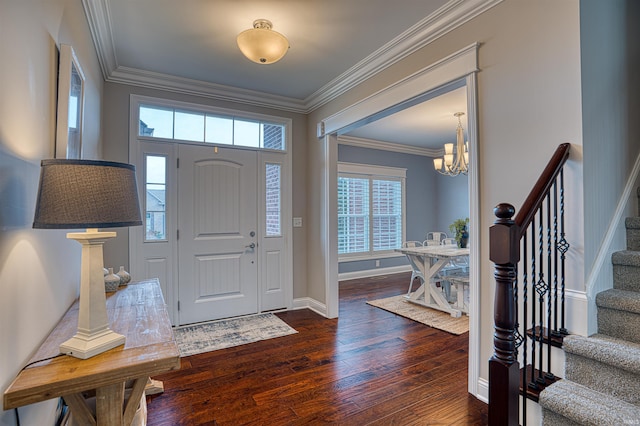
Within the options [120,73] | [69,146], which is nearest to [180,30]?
[120,73]

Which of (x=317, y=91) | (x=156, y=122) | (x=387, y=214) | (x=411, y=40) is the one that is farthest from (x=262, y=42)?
(x=387, y=214)

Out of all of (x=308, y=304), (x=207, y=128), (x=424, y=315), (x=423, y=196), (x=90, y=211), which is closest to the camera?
(x=90, y=211)

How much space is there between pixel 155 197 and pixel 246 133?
1282 millimetres

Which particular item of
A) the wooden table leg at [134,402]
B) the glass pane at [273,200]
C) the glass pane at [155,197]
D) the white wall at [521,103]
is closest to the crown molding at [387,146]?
the glass pane at [273,200]

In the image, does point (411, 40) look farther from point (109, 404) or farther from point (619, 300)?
point (109, 404)

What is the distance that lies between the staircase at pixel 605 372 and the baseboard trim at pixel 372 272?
4442 mm

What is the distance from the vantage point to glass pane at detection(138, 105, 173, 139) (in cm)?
340

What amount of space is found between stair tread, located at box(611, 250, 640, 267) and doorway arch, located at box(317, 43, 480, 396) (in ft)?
2.24

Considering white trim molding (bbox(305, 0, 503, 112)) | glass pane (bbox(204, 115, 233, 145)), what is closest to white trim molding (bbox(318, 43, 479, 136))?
white trim molding (bbox(305, 0, 503, 112))

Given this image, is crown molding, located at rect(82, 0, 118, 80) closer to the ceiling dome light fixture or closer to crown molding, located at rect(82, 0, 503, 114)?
crown molding, located at rect(82, 0, 503, 114)

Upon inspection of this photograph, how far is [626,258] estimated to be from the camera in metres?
1.74

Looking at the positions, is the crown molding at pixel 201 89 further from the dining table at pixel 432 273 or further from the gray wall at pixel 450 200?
the gray wall at pixel 450 200

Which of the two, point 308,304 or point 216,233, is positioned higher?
point 216,233

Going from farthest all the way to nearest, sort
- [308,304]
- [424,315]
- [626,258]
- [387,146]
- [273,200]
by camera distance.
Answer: [387,146]
[308,304]
[273,200]
[424,315]
[626,258]
